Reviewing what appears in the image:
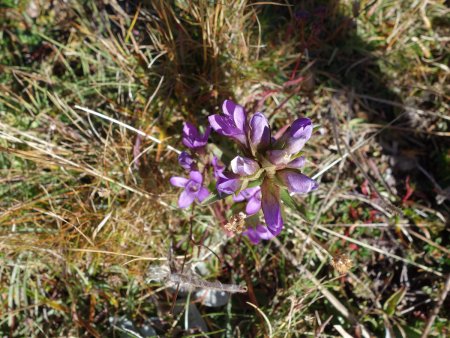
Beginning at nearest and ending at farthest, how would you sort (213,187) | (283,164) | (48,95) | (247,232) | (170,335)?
(283,164) → (213,187) → (247,232) → (170,335) → (48,95)

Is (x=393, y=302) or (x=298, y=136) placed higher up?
(x=298, y=136)

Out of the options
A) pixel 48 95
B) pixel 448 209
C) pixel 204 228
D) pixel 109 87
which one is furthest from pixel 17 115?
pixel 448 209

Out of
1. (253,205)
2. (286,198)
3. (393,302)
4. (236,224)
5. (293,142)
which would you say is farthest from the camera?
(393,302)

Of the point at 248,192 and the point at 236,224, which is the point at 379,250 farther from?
the point at 236,224

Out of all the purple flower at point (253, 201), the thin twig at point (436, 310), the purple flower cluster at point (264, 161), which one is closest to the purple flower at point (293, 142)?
the purple flower cluster at point (264, 161)

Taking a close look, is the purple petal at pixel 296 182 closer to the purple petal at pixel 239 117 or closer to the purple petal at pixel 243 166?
the purple petal at pixel 243 166

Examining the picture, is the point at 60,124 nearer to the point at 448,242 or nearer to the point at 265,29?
the point at 265,29

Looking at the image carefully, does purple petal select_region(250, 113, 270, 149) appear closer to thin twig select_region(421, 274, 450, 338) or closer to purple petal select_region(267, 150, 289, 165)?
purple petal select_region(267, 150, 289, 165)

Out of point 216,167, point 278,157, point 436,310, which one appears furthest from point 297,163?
point 436,310
